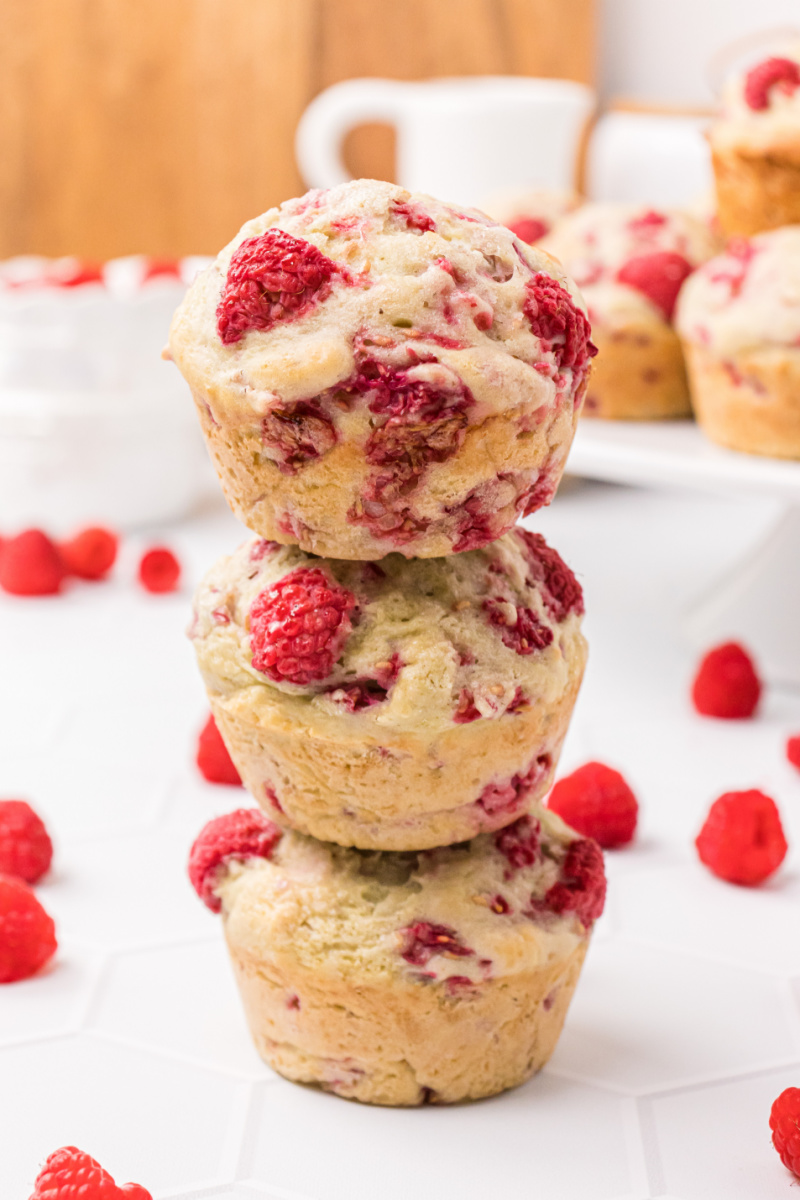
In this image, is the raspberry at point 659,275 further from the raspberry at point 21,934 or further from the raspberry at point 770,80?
the raspberry at point 21,934

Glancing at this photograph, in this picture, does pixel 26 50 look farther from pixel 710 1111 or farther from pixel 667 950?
pixel 710 1111

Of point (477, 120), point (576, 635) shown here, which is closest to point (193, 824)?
point (576, 635)

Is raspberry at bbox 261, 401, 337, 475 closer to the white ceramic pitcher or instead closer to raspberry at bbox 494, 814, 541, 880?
raspberry at bbox 494, 814, 541, 880

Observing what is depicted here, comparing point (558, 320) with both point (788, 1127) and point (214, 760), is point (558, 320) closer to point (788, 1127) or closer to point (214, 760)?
point (788, 1127)

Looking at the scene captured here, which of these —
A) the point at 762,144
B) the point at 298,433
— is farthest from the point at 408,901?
the point at 762,144

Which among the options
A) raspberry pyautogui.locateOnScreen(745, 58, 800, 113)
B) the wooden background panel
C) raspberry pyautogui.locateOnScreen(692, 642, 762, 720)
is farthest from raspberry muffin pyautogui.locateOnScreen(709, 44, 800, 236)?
A: the wooden background panel

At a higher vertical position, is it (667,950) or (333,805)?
(333,805)

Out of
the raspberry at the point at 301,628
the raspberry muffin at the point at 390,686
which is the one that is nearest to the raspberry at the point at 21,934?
the raspberry muffin at the point at 390,686
